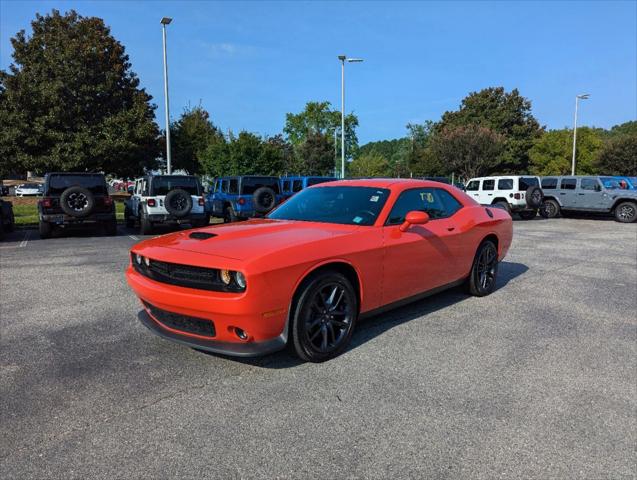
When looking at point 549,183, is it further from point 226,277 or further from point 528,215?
point 226,277

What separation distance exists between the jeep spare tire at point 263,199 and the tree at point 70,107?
39.3 feet

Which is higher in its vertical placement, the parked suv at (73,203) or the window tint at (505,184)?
the window tint at (505,184)

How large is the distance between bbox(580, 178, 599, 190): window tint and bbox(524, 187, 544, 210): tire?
226 cm

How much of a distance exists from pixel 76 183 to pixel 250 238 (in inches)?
434

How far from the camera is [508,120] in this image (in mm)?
52781

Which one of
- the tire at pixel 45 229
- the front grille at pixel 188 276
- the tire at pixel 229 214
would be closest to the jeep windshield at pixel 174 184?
the tire at pixel 229 214

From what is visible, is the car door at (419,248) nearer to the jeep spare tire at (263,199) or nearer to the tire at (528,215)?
the jeep spare tire at (263,199)

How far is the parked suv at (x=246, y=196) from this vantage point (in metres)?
14.7

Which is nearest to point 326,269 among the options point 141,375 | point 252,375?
point 252,375

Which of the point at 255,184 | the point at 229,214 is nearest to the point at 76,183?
the point at 229,214

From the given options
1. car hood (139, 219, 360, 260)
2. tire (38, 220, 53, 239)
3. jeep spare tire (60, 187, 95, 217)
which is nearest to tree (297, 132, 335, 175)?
jeep spare tire (60, 187, 95, 217)

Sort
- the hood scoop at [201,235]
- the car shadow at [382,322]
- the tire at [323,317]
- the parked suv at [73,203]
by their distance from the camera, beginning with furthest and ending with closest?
the parked suv at [73,203]
the hood scoop at [201,235]
the car shadow at [382,322]
the tire at [323,317]

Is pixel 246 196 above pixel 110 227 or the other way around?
above

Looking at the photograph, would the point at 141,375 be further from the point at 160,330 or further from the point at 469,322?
the point at 469,322
